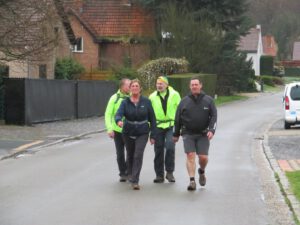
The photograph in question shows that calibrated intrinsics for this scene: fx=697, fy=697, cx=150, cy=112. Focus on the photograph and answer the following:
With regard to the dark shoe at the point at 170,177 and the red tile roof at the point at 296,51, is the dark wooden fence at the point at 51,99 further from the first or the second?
the red tile roof at the point at 296,51

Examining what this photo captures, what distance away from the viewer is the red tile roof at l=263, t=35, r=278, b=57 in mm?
116688

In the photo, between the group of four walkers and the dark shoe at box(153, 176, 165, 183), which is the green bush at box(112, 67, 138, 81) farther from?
the dark shoe at box(153, 176, 165, 183)

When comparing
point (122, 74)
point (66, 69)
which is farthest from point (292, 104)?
point (66, 69)

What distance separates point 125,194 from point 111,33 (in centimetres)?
4200

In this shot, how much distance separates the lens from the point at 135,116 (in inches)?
430

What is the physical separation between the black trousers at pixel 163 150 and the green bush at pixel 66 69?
2888 centimetres

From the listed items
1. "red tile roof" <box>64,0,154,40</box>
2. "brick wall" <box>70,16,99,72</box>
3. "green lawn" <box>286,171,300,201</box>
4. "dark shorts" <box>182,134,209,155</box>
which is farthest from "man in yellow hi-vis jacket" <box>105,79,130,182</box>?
"red tile roof" <box>64,0,154,40</box>

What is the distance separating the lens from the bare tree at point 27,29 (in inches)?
877

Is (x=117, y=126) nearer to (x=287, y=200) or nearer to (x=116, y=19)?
(x=287, y=200)

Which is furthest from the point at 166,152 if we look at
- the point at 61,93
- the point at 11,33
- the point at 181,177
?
the point at 61,93

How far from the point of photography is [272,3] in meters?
105

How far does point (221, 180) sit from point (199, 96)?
198 centimetres

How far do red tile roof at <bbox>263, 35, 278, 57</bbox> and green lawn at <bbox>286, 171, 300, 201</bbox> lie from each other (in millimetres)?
105706

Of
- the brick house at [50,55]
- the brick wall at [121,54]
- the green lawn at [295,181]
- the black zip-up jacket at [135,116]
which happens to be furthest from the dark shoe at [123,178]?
the brick wall at [121,54]
